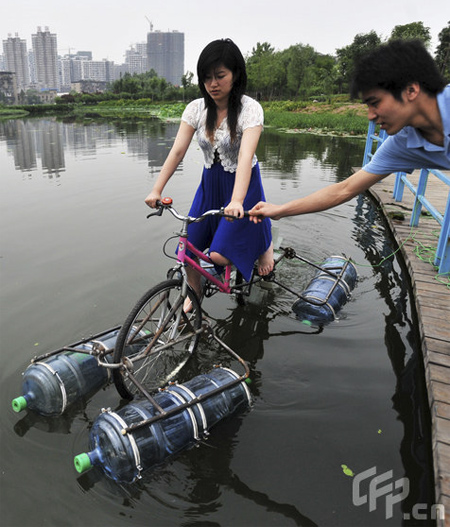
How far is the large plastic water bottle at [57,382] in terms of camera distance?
2893 millimetres

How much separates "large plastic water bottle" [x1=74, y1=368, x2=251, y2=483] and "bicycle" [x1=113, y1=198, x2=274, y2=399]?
0.21 metres

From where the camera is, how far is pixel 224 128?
3264 millimetres

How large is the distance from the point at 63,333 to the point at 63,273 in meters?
1.62

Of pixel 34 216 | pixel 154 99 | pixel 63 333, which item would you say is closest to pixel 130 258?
pixel 63 333

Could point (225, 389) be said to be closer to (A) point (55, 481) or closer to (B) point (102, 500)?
(B) point (102, 500)

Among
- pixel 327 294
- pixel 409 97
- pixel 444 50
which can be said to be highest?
pixel 444 50

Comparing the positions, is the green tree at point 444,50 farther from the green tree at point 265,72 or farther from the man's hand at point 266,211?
the man's hand at point 266,211

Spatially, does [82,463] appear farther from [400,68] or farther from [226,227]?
[400,68]

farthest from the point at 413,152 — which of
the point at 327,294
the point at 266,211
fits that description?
the point at 327,294

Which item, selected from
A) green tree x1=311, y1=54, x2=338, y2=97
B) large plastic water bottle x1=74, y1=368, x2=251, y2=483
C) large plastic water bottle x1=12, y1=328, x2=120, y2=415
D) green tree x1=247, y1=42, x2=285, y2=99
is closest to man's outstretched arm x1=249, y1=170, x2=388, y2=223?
large plastic water bottle x1=74, y1=368, x2=251, y2=483

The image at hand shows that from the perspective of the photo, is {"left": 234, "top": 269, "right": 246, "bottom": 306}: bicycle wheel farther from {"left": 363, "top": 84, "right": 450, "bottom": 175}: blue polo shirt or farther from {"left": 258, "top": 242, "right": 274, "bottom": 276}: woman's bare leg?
{"left": 363, "top": 84, "right": 450, "bottom": 175}: blue polo shirt

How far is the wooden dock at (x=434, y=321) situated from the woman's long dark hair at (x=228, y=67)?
7.68 feet

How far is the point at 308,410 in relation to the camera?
3090 mm

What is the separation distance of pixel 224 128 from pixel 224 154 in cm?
21
